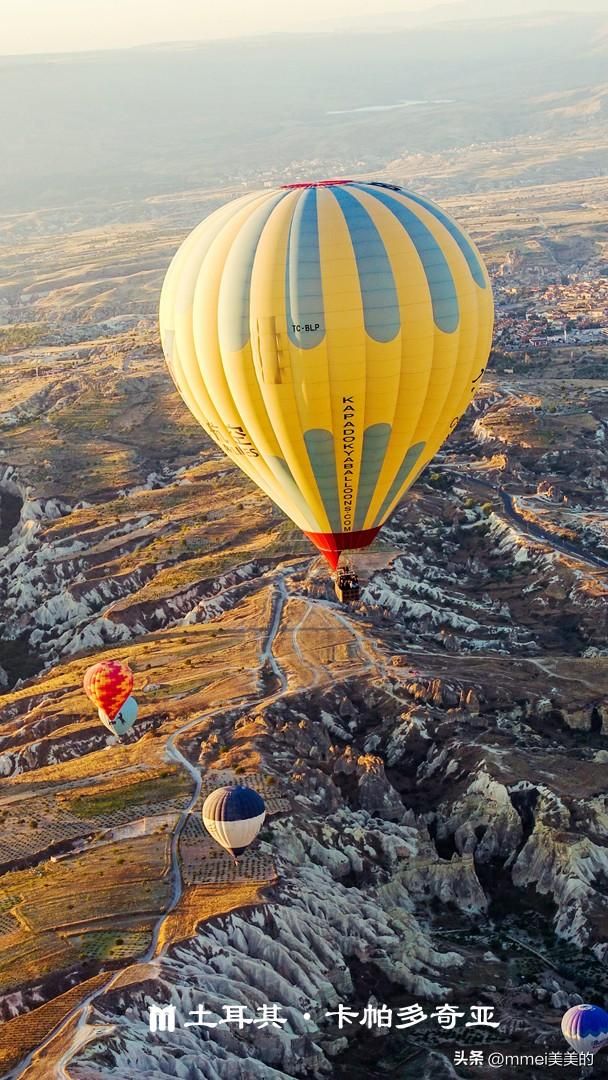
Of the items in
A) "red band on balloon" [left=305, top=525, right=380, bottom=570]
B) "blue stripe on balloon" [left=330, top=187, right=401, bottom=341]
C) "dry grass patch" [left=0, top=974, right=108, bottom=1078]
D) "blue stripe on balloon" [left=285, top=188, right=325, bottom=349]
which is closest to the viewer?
"dry grass patch" [left=0, top=974, right=108, bottom=1078]

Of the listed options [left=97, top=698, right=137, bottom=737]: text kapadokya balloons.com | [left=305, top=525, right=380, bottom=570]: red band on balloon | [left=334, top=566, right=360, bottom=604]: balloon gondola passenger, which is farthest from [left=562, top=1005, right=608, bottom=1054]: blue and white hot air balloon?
[left=97, top=698, right=137, bottom=737]: text kapadokya balloons.com

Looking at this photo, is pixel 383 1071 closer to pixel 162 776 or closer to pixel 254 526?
pixel 162 776

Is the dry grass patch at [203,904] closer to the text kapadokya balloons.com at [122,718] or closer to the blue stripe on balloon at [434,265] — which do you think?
the text kapadokya balloons.com at [122,718]

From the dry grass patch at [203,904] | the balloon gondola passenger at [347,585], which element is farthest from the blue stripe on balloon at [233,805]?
the balloon gondola passenger at [347,585]

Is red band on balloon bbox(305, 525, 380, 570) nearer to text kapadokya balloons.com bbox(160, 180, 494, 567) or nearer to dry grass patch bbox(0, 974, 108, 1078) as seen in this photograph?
text kapadokya balloons.com bbox(160, 180, 494, 567)

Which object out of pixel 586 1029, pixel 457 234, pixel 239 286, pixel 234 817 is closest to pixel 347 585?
pixel 234 817

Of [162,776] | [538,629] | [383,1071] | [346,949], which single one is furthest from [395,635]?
[383,1071]

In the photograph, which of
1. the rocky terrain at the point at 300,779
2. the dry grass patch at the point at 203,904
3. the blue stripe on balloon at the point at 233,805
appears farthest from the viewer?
the blue stripe on balloon at the point at 233,805
